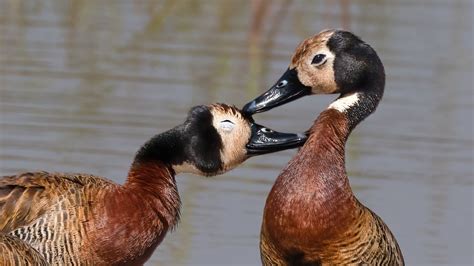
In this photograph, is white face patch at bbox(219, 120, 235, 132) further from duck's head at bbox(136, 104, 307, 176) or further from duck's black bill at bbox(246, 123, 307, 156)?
duck's black bill at bbox(246, 123, 307, 156)

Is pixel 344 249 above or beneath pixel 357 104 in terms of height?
beneath

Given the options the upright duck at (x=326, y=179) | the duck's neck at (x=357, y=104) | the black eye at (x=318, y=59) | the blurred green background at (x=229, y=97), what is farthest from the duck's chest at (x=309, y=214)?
the blurred green background at (x=229, y=97)

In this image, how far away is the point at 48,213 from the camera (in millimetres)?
10219

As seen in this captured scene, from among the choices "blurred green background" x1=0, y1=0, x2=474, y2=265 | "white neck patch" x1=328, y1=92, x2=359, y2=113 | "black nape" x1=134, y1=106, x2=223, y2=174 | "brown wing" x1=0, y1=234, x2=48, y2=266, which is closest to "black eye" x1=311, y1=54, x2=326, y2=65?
"white neck patch" x1=328, y1=92, x2=359, y2=113

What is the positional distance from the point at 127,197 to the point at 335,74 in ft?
5.18

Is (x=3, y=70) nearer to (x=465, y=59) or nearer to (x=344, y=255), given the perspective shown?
(x=465, y=59)

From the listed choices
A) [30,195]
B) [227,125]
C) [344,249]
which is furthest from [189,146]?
[344,249]

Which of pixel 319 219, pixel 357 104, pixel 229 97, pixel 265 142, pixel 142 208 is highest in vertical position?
pixel 357 104

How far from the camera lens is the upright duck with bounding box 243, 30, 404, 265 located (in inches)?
416

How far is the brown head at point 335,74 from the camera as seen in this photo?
11055 mm

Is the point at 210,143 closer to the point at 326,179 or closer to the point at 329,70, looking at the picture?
the point at 326,179

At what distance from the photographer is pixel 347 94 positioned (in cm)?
1116

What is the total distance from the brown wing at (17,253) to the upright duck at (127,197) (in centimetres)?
16

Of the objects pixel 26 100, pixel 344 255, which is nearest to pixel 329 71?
pixel 344 255
